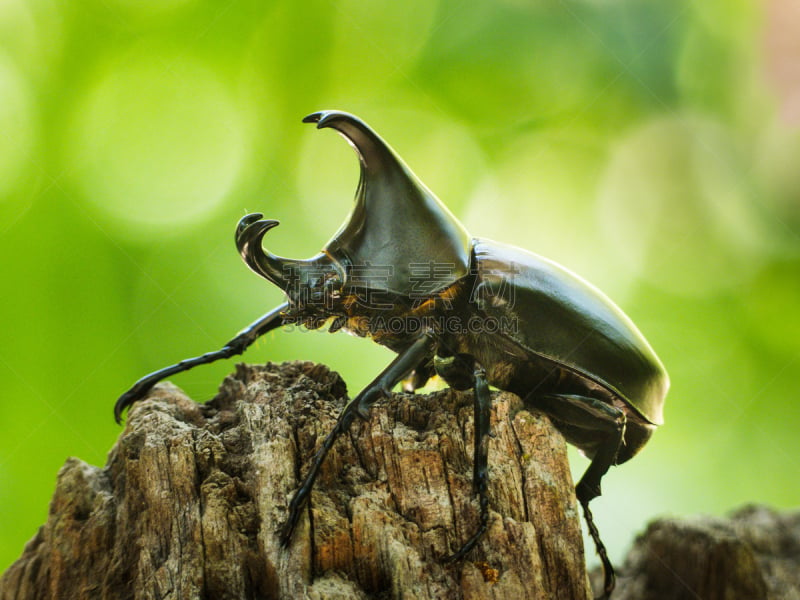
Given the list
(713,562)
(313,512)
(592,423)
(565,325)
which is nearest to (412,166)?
(565,325)

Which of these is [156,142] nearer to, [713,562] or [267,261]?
[267,261]

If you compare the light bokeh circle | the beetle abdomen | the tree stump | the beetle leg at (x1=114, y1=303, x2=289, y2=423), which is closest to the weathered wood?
the beetle abdomen

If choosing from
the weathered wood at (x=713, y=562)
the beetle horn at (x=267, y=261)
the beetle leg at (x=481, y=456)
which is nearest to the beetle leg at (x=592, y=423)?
the beetle leg at (x=481, y=456)

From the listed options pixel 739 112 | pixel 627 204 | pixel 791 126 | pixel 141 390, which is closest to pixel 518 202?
pixel 627 204

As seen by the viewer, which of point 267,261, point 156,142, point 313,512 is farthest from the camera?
point 156,142

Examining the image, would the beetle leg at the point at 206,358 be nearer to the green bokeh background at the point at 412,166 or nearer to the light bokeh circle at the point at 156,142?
the green bokeh background at the point at 412,166

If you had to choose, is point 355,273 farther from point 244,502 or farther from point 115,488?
point 115,488
